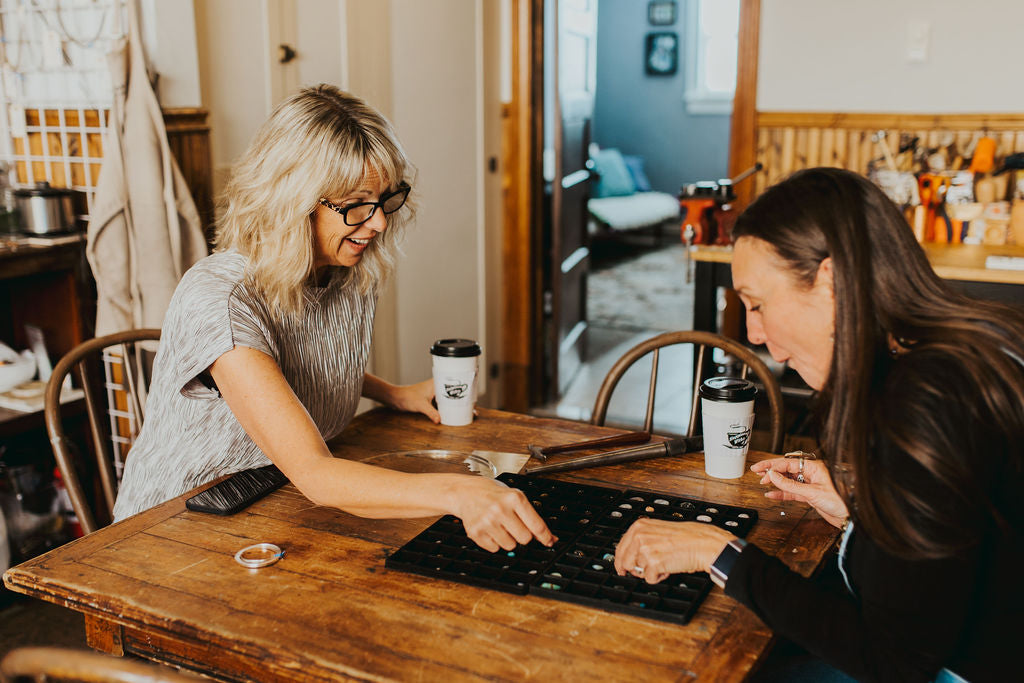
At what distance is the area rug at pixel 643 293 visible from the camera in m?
6.14

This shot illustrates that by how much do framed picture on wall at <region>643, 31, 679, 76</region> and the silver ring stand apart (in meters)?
7.66

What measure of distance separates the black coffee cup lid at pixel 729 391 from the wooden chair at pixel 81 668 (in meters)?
0.97

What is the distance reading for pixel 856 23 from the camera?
375 cm

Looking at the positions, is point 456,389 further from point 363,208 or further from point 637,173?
point 637,173

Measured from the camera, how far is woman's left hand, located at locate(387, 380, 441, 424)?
1933 mm

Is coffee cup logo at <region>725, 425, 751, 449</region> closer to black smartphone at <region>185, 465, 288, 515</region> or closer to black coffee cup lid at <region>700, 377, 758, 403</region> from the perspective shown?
black coffee cup lid at <region>700, 377, 758, 403</region>

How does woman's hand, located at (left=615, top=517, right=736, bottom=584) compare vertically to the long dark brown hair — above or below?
below

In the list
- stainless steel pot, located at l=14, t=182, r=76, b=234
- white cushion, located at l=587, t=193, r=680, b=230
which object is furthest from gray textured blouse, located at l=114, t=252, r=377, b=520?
white cushion, located at l=587, t=193, r=680, b=230

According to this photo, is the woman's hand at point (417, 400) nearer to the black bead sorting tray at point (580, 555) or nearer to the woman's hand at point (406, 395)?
the woman's hand at point (406, 395)

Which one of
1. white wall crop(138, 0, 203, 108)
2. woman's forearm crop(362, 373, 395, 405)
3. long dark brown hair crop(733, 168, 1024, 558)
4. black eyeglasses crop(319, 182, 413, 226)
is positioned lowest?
woman's forearm crop(362, 373, 395, 405)

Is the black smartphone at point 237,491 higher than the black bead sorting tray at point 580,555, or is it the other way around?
the black bead sorting tray at point 580,555

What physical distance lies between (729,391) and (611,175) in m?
6.60

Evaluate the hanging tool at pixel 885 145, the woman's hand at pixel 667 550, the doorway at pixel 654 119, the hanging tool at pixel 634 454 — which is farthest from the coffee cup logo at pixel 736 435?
the doorway at pixel 654 119

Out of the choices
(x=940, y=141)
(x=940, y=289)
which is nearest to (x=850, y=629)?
(x=940, y=289)
